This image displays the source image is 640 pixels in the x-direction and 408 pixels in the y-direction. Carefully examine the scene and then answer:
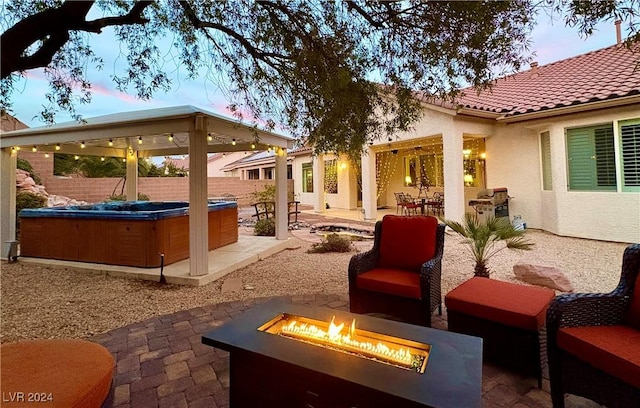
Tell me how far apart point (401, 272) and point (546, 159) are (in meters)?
7.43

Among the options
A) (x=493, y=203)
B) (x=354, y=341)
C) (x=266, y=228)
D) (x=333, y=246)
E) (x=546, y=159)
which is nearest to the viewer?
(x=354, y=341)

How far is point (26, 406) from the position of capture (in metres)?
1.30

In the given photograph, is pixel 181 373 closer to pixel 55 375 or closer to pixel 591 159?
pixel 55 375

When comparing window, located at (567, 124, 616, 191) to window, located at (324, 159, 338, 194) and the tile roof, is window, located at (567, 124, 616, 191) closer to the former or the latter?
the tile roof

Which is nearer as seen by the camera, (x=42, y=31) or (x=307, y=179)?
(x=42, y=31)

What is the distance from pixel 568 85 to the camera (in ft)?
27.9

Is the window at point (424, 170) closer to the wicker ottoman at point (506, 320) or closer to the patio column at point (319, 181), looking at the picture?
the patio column at point (319, 181)

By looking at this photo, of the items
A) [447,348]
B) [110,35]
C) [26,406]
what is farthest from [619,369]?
[110,35]

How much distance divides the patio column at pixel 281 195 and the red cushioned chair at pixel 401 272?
4.05 meters

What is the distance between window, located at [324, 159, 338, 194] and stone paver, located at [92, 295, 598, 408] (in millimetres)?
13027

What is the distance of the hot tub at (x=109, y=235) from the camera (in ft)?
18.0

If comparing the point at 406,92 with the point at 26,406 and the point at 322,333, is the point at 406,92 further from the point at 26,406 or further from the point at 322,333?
the point at 26,406

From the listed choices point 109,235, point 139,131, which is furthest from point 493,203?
point 109,235

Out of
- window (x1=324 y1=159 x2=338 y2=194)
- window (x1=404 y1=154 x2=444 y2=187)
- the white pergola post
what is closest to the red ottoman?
the white pergola post
